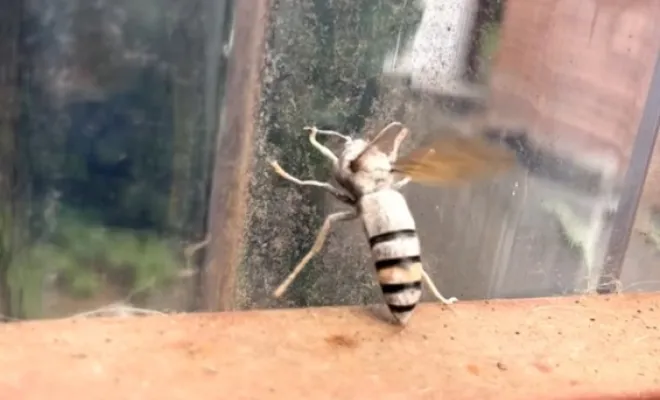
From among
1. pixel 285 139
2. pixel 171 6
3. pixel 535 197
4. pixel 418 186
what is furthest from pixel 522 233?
pixel 171 6

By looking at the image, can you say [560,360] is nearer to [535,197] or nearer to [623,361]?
[623,361]

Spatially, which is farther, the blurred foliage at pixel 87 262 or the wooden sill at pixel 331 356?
the blurred foliage at pixel 87 262

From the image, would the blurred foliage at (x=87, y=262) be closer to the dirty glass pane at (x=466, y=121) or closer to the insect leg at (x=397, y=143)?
the dirty glass pane at (x=466, y=121)

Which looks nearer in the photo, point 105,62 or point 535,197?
point 105,62

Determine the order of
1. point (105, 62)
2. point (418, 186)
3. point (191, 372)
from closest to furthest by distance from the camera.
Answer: point (191, 372) < point (105, 62) < point (418, 186)

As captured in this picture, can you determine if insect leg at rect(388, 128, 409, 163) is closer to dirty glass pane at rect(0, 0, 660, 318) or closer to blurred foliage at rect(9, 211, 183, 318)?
dirty glass pane at rect(0, 0, 660, 318)

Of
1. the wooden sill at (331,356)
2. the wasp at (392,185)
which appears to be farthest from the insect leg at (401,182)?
the wooden sill at (331,356)
